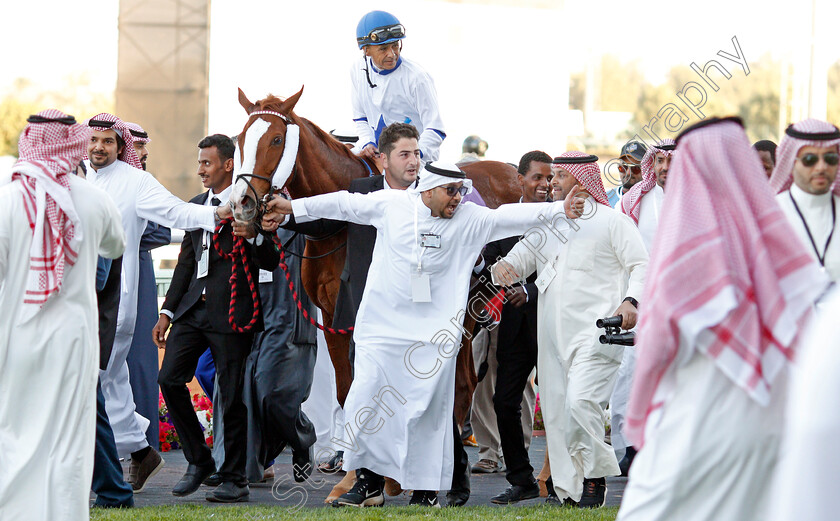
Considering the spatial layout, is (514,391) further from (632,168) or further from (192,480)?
(632,168)

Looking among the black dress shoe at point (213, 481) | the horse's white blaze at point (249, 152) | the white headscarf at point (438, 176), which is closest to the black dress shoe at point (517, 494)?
the black dress shoe at point (213, 481)

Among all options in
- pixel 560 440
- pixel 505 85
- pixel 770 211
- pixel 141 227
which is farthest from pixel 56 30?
pixel 770 211

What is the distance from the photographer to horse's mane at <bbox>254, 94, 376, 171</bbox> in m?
6.82

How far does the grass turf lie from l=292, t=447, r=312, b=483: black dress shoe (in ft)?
3.05

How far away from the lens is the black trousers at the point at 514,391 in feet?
22.8

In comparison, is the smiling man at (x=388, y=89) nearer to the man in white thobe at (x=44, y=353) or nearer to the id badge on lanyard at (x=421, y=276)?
the id badge on lanyard at (x=421, y=276)

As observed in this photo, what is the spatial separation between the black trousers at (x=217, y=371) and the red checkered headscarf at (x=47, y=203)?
1998 millimetres

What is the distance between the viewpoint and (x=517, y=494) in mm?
6895

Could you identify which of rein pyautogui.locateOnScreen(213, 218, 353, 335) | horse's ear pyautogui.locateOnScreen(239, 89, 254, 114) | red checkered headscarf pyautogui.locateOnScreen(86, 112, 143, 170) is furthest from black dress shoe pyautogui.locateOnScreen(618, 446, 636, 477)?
red checkered headscarf pyautogui.locateOnScreen(86, 112, 143, 170)

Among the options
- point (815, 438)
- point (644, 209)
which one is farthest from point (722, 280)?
point (644, 209)

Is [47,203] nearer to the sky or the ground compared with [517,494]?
nearer to the sky

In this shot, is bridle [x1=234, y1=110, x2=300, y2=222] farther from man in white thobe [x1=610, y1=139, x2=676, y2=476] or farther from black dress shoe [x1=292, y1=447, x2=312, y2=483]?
man in white thobe [x1=610, y1=139, x2=676, y2=476]

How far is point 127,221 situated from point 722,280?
203 inches

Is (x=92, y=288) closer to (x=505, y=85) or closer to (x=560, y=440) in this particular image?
(x=560, y=440)
